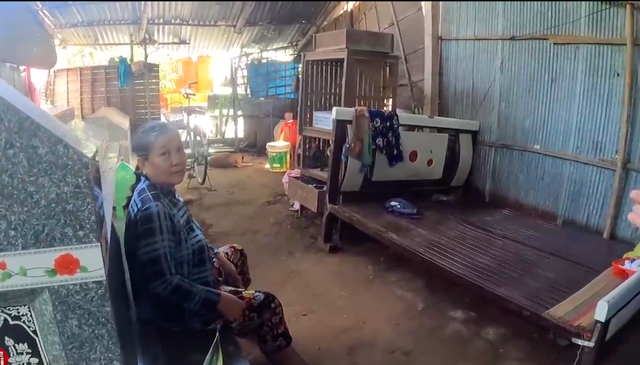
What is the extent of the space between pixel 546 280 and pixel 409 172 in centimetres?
140

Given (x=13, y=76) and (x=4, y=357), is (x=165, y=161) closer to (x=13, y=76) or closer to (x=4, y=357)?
(x=13, y=76)

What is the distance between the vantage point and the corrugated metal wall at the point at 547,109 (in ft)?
8.45

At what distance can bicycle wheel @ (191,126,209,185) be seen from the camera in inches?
204

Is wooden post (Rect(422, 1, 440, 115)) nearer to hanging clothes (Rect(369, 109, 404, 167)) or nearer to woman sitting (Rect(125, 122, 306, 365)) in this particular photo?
hanging clothes (Rect(369, 109, 404, 167))

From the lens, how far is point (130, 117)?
209cm

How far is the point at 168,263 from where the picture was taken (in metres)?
1.40

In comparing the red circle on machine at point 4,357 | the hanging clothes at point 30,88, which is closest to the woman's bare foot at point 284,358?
the red circle on machine at point 4,357

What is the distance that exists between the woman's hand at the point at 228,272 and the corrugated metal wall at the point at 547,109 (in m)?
1.47

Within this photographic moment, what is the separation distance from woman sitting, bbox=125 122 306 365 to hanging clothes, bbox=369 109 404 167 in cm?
180

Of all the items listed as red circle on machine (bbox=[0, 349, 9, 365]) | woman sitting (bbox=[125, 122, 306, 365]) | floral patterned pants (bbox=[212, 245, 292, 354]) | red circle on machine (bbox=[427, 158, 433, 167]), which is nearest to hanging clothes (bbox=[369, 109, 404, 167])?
red circle on machine (bbox=[427, 158, 433, 167])

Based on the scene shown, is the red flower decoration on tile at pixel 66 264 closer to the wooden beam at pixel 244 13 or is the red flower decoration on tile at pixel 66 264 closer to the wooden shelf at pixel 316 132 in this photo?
the wooden beam at pixel 244 13

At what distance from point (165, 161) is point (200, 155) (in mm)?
3967

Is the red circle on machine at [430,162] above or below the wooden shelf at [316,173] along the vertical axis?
above

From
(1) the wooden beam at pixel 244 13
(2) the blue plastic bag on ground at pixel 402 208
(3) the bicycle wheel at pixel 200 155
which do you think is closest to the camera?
(1) the wooden beam at pixel 244 13
